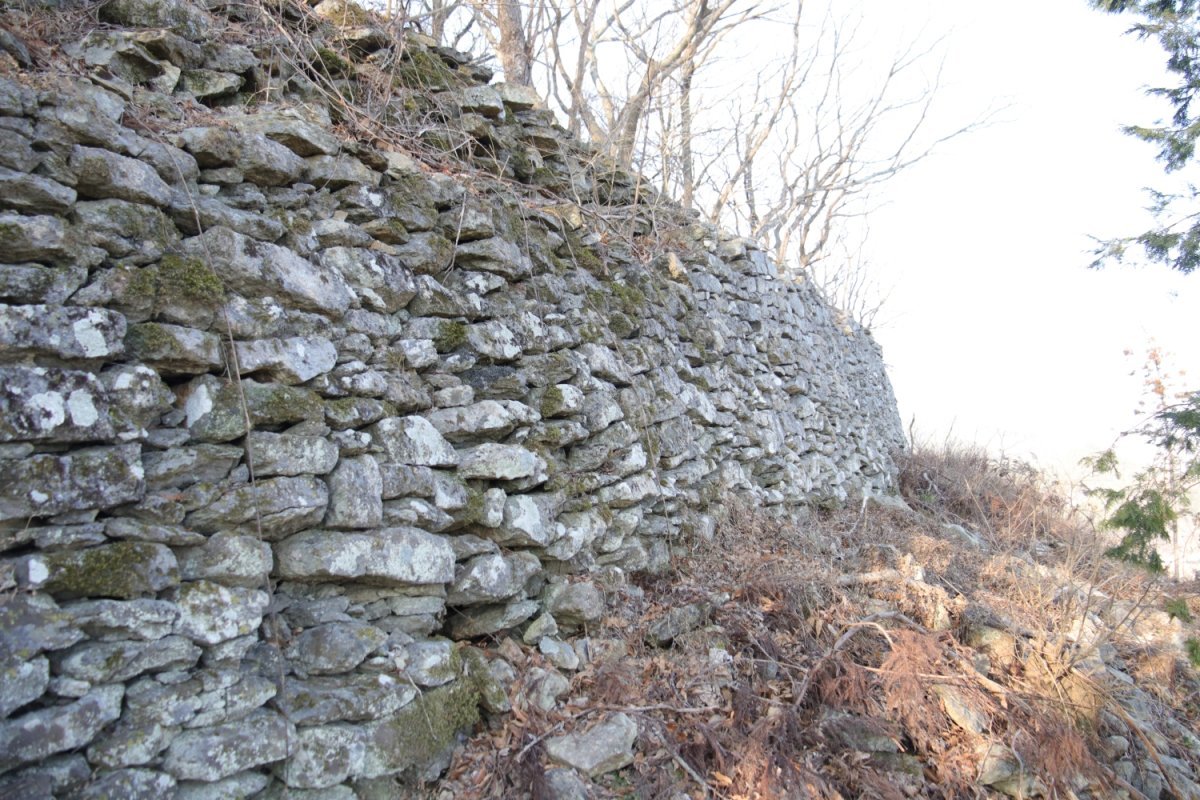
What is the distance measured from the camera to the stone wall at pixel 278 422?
7.07 feet

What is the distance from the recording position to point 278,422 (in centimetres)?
279

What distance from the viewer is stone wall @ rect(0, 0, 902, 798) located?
2.15 meters

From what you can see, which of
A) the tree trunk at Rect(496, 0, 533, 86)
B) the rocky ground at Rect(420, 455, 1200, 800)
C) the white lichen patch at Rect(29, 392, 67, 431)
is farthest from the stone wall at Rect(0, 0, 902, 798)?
the tree trunk at Rect(496, 0, 533, 86)

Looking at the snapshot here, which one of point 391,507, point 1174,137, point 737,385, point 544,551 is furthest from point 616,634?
point 1174,137

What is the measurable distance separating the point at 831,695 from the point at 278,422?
2976 mm

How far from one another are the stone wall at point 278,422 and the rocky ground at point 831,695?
0.27 m

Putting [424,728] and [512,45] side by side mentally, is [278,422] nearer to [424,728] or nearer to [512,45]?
[424,728]

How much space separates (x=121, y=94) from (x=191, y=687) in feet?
8.35

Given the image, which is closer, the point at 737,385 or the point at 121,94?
the point at 121,94

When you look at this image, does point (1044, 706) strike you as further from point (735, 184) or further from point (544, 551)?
point (735, 184)

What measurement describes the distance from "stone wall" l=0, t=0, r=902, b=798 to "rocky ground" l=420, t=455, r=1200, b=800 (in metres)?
0.27

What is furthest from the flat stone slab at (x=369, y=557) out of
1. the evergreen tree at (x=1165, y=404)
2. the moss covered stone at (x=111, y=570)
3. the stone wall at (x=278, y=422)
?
the evergreen tree at (x=1165, y=404)

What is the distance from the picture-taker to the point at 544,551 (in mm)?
3654

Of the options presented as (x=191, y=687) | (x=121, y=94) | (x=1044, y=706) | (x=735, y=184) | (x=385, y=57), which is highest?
(x=735, y=184)
